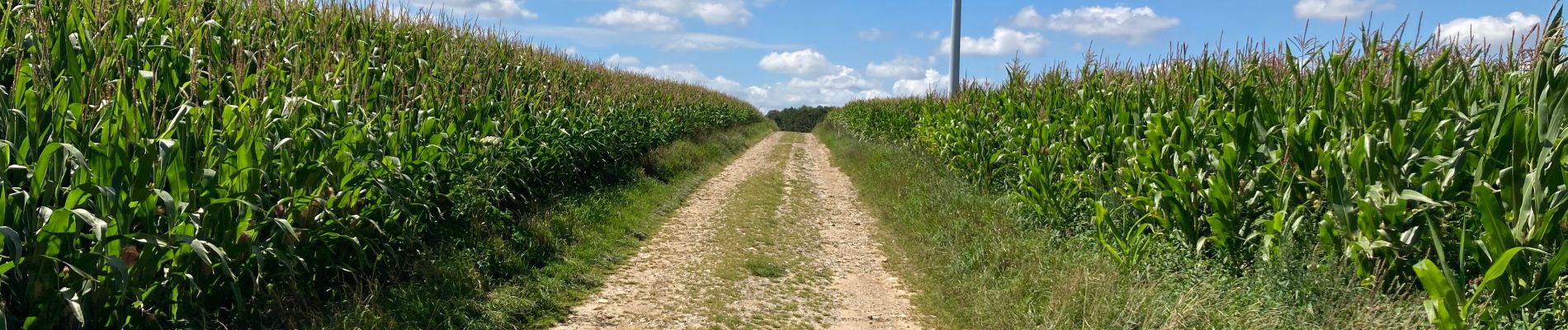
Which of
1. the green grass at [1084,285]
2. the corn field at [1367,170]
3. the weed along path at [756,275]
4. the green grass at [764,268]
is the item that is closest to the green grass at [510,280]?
the weed along path at [756,275]

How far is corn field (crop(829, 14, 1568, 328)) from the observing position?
11.1 feet

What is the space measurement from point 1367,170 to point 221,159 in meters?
5.41

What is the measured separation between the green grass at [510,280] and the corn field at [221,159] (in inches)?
10.2

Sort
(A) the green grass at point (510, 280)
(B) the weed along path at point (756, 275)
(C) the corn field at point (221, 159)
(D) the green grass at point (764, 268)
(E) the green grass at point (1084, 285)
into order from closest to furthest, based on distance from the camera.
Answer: (C) the corn field at point (221, 159) → (E) the green grass at point (1084, 285) → (A) the green grass at point (510, 280) → (B) the weed along path at point (756, 275) → (D) the green grass at point (764, 268)

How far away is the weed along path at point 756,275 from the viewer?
558 cm

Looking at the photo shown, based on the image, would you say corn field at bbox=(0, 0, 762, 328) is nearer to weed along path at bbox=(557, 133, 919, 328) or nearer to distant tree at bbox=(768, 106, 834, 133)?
weed along path at bbox=(557, 133, 919, 328)

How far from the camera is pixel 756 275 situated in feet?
22.3

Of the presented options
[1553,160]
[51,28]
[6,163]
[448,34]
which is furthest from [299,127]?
[448,34]

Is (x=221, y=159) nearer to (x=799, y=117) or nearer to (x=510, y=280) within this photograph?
(x=510, y=280)

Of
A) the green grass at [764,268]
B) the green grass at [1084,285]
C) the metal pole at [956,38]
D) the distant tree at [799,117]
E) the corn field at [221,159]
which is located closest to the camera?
the corn field at [221,159]

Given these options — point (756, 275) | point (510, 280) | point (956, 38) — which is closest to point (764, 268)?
point (756, 275)

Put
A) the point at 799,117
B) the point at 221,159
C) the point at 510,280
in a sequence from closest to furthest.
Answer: the point at 221,159
the point at 510,280
the point at 799,117

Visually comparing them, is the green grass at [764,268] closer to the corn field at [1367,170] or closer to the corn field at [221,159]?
the corn field at [221,159]

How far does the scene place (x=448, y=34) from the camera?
11.2m
